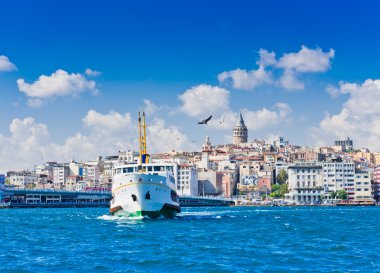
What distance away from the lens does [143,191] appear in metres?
61.0

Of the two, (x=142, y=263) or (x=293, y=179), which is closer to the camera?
(x=142, y=263)

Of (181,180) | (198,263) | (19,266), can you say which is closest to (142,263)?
(198,263)

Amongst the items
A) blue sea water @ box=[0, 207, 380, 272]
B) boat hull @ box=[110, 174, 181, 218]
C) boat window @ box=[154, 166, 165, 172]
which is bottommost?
blue sea water @ box=[0, 207, 380, 272]

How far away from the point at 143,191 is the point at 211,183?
137452mm

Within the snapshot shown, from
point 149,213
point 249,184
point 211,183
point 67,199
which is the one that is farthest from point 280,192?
point 149,213

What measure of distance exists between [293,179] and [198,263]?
140m

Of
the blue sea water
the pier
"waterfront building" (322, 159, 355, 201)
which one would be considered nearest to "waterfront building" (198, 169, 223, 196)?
the pier

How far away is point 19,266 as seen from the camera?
102 ft

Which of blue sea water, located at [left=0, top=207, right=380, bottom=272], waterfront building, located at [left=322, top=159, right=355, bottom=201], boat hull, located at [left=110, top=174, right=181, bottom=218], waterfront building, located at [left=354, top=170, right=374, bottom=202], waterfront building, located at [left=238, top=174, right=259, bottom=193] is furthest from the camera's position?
waterfront building, located at [left=238, top=174, right=259, bottom=193]

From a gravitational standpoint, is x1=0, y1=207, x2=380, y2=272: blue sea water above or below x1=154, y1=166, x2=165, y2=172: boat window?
below

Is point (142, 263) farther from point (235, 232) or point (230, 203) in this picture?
point (230, 203)

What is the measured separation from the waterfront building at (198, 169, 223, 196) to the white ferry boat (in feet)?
430

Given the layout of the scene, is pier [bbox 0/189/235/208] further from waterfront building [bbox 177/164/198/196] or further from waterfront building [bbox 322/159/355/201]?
waterfront building [bbox 322/159/355/201]

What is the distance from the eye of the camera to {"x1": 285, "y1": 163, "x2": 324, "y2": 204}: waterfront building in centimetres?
16625
